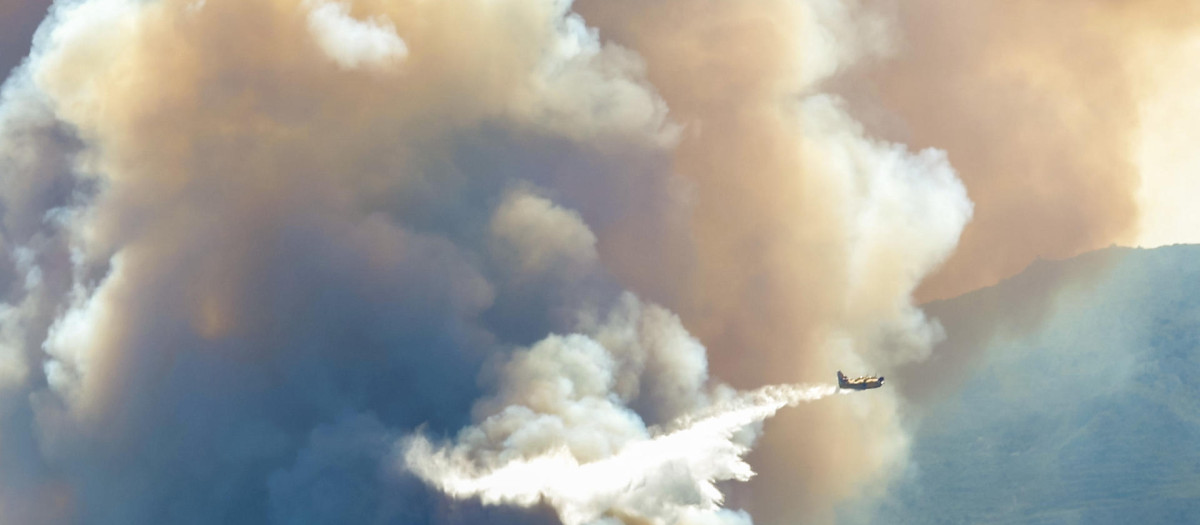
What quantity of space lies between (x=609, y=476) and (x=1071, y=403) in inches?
2077

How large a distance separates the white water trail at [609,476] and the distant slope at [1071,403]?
2737 cm

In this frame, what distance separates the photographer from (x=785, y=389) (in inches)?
3728

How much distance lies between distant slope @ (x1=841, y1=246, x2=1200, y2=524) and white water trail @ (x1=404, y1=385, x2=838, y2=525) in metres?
27.4

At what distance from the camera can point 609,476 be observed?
278 ft

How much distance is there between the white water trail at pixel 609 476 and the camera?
83875 mm

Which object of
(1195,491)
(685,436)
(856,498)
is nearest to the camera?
(685,436)

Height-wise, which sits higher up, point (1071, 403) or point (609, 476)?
point (1071, 403)

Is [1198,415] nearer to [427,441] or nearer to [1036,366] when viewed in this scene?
[1036,366]

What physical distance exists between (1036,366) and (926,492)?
1586cm

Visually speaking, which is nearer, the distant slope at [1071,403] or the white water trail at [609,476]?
the white water trail at [609,476]

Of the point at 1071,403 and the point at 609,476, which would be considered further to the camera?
the point at 1071,403

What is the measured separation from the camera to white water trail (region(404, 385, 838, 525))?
3302 inches

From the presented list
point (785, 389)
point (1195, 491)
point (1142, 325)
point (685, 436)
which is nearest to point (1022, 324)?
point (1142, 325)

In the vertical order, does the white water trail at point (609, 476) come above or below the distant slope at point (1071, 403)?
below
